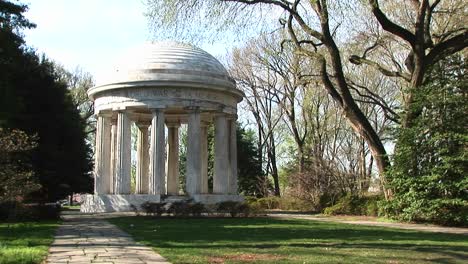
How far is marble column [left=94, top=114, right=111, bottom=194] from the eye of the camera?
37.4 m

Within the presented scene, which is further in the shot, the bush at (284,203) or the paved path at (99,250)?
the bush at (284,203)

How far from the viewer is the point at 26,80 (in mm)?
34969

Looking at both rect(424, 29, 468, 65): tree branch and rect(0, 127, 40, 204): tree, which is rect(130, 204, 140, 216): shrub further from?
rect(424, 29, 468, 65): tree branch

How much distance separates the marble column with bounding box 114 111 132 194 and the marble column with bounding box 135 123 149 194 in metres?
5.75

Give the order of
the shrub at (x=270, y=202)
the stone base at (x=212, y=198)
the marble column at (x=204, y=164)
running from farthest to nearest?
the shrub at (x=270, y=202) → the marble column at (x=204, y=164) → the stone base at (x=212, y=198)

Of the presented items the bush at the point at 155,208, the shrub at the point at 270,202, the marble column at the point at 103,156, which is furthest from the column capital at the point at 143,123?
the bush at the point at 155,208

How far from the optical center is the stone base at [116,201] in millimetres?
34406

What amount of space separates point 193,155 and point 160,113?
322cm

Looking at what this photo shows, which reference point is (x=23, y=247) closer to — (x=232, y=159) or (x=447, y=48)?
(x=447, y=48)

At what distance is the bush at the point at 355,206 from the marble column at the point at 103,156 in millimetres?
14362

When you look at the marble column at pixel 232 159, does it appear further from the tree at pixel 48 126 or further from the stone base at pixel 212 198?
the tree at pixel 48 126

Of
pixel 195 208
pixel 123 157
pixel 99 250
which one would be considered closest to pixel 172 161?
pixel 123 157

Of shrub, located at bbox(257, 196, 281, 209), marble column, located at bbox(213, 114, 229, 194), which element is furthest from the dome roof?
shrub, located at bbox(257, 196, 281, 209)

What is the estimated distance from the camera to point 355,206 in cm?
3606
